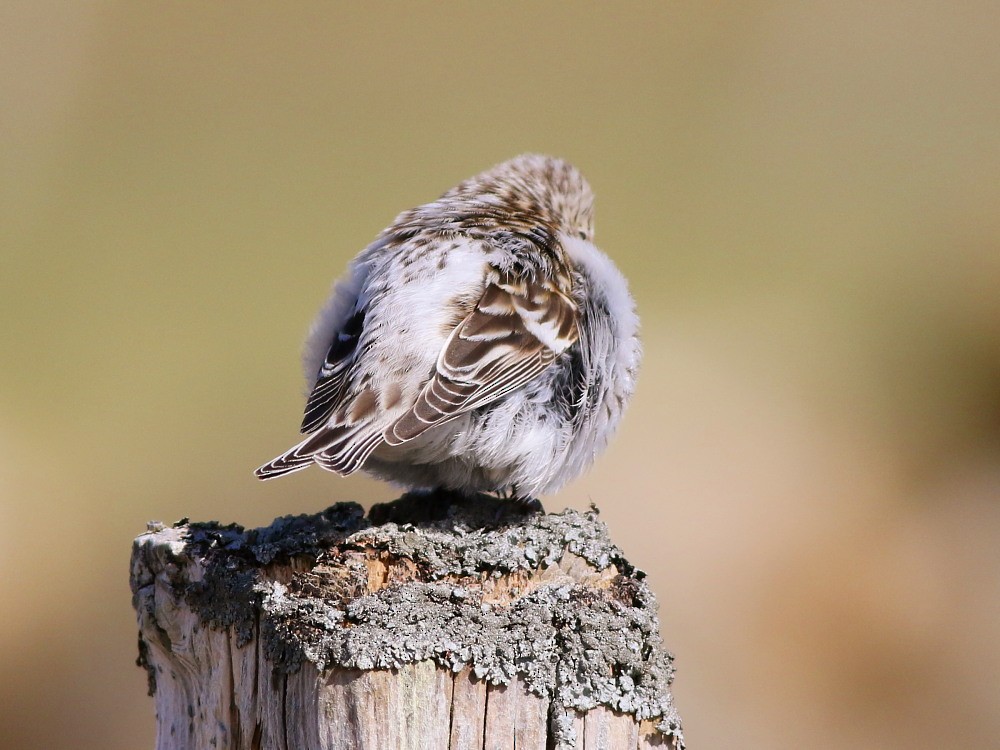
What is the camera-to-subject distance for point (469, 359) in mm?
3342

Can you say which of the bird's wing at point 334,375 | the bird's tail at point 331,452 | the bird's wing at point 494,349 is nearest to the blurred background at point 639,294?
the bird's wing at point 494,349

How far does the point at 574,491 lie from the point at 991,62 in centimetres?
817

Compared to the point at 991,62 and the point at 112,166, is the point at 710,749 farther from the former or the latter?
the point at 991,62

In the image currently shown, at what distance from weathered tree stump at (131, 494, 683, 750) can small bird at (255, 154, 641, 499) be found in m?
0.36

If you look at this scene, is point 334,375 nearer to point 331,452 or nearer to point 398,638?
point 331,452

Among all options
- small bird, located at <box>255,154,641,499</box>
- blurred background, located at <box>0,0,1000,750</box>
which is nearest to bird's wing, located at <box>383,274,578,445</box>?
small bird, located at <box>255,154,641,499</box>

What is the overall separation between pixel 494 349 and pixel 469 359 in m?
0.11

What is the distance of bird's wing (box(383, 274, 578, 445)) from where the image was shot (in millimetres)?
3225

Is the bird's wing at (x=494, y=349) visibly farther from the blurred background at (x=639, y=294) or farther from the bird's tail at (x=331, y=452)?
the blurred background at (x=639, y=294)

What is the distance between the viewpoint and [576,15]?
471 inches

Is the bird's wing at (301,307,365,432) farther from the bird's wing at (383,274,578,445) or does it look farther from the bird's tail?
the bird's wing at (383,274,578,445)

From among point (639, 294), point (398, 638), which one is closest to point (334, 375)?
point (398, 638)

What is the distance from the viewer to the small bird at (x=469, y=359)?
3293mm

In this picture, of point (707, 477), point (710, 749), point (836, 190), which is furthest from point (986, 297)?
point (710, 749)
